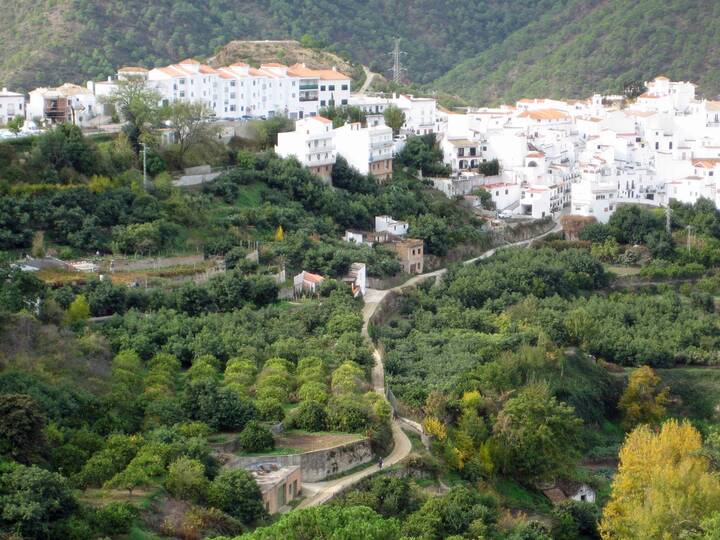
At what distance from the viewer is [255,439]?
88.5 feet

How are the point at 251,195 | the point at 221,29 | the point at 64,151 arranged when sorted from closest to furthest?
the point at 64,151 < the point at 251,195 < the point at 221,29

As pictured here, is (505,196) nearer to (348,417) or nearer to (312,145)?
(312,145)

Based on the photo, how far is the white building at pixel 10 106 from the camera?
48031 millimetres

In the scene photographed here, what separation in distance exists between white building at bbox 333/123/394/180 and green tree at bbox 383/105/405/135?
308cm

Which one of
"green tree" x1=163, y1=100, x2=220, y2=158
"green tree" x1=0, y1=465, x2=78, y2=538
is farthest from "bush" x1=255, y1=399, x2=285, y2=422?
"green tree" x1=163, y1=100, x2=220, y2=158

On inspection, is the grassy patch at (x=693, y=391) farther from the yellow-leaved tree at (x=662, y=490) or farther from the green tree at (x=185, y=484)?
the green tree at (x=185, y=484)

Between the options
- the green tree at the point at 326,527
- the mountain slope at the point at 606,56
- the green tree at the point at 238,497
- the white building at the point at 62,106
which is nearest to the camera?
the green tree at the point at 326,527

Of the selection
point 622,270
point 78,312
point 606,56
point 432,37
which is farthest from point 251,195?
point 432,37

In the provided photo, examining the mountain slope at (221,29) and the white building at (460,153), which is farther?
the mountain slope at (221,29)

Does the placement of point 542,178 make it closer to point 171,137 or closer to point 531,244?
point 531,244

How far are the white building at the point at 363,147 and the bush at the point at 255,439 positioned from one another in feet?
75.7

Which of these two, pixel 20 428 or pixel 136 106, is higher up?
pixel 136 106

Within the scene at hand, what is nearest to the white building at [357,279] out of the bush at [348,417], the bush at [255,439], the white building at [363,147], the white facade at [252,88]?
the white building at [363,147]

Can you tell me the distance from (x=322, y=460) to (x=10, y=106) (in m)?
25.7
